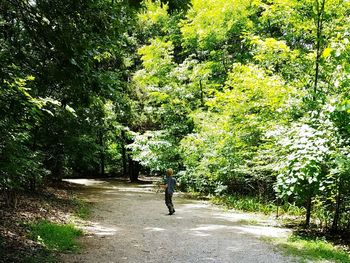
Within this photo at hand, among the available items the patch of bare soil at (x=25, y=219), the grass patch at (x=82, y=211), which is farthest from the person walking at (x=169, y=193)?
the patch of bare soil at (x=25, y=219)

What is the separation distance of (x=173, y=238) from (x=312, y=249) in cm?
312

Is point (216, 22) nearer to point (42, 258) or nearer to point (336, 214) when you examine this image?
point (336, 214)

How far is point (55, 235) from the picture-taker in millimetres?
7852

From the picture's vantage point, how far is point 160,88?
72.8 ft

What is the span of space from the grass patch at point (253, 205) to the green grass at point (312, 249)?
3369 millimetres

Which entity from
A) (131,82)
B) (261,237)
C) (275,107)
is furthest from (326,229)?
(131,82)

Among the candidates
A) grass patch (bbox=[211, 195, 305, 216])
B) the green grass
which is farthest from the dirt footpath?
grass patch (bbox=[211, 195, 305, 216])

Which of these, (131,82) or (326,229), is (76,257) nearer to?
(326,229)

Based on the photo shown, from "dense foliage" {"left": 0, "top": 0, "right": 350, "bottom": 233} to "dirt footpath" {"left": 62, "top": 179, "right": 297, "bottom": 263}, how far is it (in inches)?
65.5

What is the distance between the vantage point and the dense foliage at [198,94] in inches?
242

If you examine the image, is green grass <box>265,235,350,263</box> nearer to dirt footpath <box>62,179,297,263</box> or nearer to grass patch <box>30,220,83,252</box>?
dirt footpath <box>62,179,297,263</box>

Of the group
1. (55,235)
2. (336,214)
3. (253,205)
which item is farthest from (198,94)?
(55,235)

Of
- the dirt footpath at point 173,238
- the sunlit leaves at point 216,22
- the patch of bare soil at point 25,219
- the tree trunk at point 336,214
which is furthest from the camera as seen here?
the sunlit leaves at point 216,22

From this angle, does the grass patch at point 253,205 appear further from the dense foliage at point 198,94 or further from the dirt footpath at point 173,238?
the dirt footpath at point 173,238
